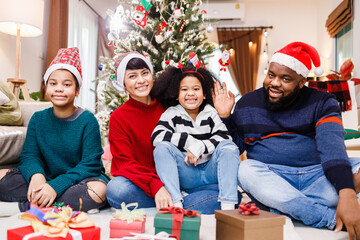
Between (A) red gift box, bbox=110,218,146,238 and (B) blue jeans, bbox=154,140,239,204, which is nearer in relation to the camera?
(A) red gift box, bbox=110,218,146,238

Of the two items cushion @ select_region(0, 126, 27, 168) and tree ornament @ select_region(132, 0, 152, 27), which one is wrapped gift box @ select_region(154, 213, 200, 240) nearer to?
cushion @ select_region(0, 126, 27, 168)

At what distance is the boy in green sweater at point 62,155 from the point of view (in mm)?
1532

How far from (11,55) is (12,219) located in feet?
8.59

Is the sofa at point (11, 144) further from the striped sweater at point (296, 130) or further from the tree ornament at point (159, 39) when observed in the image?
the tree ornament at point (159, 39)

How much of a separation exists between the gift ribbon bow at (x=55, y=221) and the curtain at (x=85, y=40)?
13.1 feet

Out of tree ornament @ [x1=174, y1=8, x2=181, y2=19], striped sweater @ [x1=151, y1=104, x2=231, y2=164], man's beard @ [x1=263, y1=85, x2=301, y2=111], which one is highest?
tree ornament @ [x1=174, y1=8, x2=181, y2=19]

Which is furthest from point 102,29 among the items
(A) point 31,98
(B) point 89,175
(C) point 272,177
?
(C) point 272,177

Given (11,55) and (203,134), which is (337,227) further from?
(11,55)

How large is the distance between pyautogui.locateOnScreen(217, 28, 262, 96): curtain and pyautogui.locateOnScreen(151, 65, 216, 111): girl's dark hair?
4.92 meters

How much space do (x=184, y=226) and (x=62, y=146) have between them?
2.98 ft

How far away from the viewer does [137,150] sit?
1646mm

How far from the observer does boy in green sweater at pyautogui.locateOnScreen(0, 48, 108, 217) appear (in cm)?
153

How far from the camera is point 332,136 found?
1.37 m

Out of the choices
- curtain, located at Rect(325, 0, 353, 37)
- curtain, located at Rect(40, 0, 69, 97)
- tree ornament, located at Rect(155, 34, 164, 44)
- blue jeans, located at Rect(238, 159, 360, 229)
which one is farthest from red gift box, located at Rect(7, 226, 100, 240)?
curtain, located at Rect(325, 0, 353, 37)
